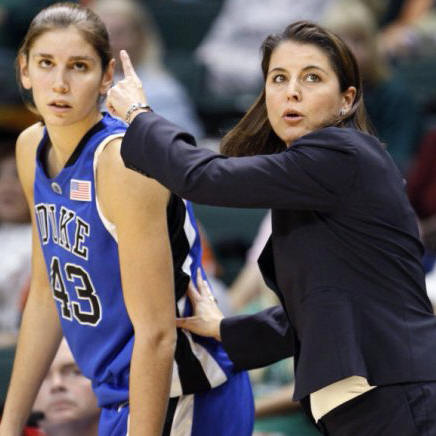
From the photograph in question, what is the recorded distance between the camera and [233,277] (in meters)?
4.88

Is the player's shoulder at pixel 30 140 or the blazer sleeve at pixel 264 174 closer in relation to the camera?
the blazer sleeve at pixel 264 174

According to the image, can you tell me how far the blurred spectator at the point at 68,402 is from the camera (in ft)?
10.2

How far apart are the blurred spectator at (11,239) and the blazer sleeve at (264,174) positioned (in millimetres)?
2133

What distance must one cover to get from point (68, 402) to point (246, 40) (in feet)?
10.7

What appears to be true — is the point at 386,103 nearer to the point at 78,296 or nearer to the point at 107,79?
the point at 107,79

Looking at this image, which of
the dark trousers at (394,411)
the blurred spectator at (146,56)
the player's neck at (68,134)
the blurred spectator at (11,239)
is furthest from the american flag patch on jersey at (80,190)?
the blurred spectator at (146,56)

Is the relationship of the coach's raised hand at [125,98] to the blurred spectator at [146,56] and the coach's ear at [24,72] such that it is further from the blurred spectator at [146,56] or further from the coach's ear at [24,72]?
the blurred spectator at [146,56]

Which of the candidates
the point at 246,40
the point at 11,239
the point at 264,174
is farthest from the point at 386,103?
the point at 264,174

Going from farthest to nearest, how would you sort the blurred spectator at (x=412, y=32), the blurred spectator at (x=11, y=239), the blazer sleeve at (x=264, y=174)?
the blurred spectator at (x=412, y=32), the blurred spectator at (x=11, y=239), the blazer sleeve at (x=264, y=174)

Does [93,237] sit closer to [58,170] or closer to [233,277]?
[58,170]

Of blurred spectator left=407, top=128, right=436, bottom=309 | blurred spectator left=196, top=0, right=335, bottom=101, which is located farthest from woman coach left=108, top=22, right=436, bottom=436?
blurred spectator left=196, top=0, right=335, bottom=101

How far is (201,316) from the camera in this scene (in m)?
2.43

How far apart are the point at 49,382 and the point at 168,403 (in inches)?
32.3

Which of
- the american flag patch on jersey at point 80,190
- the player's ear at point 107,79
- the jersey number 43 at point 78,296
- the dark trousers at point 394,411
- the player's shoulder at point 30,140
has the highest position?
the player's ear at point 107,79
